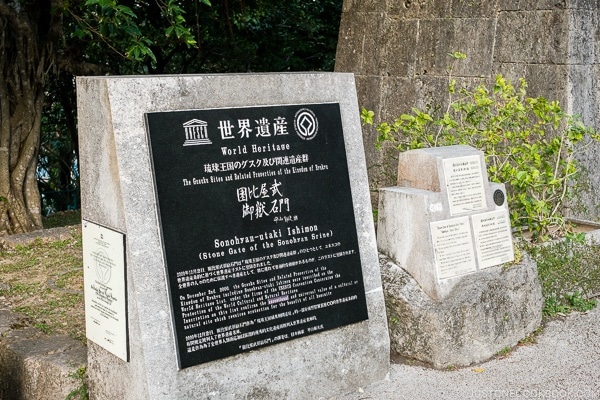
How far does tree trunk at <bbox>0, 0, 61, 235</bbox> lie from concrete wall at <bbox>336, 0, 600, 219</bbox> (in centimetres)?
320

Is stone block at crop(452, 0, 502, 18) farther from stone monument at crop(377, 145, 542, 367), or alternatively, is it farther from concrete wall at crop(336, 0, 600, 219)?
stone monument at crop(377, 145, 542, 367)

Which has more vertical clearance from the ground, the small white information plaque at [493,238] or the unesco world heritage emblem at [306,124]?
the unesco world heritage emblem at [306,124]

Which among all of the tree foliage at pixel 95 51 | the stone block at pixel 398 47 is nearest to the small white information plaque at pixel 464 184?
the tree foliage at pixel 95 51

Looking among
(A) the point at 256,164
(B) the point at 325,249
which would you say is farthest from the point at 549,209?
(A) the point at 256,164

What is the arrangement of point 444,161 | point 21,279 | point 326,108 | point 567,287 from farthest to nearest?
point 21,279, point 567,287, point 444,161, point 326,108

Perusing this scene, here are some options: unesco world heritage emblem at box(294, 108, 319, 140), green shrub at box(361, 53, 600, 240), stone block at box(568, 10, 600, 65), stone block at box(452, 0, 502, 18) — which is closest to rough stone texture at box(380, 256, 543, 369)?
green shrub at box(361, 53, 600, 240)

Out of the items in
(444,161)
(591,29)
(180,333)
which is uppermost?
(591,29)

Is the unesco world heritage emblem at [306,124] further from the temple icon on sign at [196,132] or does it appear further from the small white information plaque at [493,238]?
the small white information plaque at [493,238]

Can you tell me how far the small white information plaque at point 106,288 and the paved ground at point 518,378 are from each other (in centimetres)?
135

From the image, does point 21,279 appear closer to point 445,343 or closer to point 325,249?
point 325,249

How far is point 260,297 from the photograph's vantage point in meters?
4.27

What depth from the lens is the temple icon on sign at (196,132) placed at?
4.04 m

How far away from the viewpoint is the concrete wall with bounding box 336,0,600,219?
6.98 metres

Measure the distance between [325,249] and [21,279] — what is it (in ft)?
10.4
